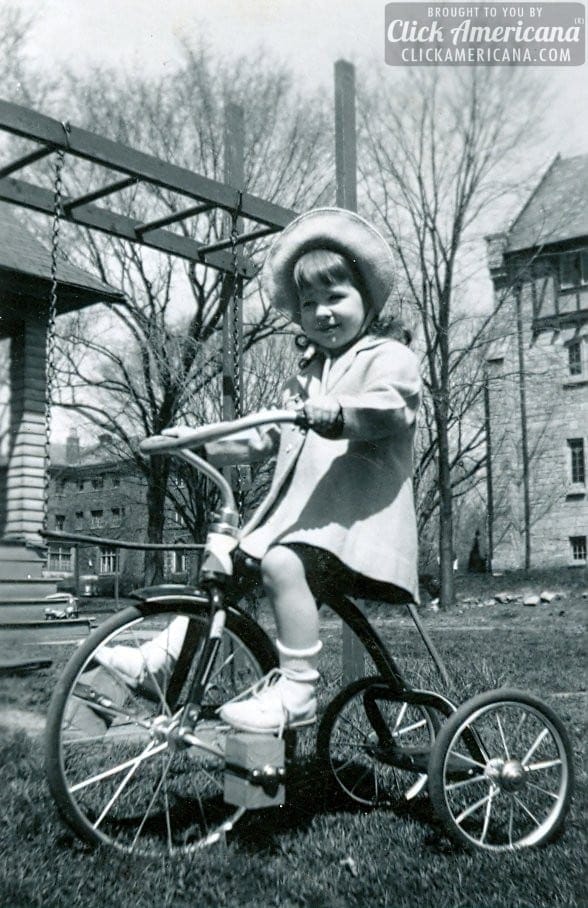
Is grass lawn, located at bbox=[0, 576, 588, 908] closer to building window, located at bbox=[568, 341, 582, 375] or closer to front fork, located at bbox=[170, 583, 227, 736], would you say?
front fork, located at bbox=[170, 583, 227, 736]

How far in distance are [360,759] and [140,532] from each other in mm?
5759

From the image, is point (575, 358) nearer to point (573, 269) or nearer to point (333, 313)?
point (573, 269)

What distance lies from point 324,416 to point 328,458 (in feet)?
0.70

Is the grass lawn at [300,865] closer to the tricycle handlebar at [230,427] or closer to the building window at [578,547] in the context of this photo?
the tricycle handlebar at [230,427]

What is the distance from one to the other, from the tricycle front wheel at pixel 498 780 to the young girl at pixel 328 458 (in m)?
0.34

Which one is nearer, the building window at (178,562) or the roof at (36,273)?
the building window at (178,562)

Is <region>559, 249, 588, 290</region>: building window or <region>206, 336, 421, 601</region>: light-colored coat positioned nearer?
<region>206, 336, 421, 601</region>: light-colored coat

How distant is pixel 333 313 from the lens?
232 centimetres

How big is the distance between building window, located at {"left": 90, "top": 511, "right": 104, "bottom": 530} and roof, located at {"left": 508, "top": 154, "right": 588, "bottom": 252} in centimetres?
1055

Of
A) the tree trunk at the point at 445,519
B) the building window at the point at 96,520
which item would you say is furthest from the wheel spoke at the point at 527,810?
the tree trunk at the point at 445,519

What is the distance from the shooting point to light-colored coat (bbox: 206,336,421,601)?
2117 millimetres

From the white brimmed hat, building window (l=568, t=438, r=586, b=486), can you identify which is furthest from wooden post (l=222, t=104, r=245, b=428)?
building window (l=568, t=438, r=586, b=486)

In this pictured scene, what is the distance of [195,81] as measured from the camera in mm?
10477

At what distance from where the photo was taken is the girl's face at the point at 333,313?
2.33 meters
